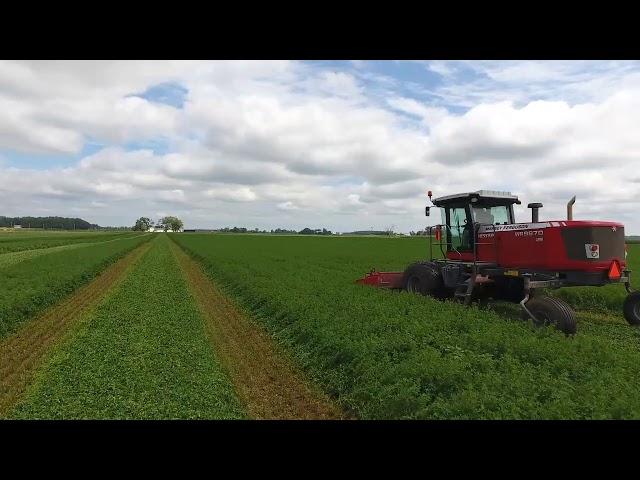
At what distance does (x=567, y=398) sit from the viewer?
16.8 ft

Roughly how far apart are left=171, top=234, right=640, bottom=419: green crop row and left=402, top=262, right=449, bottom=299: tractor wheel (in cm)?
162

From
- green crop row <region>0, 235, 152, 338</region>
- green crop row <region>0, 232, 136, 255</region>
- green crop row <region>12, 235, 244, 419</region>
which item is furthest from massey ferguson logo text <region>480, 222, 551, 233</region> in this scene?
green crop row <region>0, 232, 136, 255</region>

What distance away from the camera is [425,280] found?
12969 mm

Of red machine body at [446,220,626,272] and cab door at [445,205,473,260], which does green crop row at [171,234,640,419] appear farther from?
cab door at [445,205,473,260]

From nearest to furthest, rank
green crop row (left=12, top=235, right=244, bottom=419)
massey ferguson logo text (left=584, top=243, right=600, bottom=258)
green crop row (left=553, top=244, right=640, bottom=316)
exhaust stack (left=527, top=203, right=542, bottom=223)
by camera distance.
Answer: green crop row (left=12, top=235, right=244, bottom=419)
massey ferguson logo text (left=584, top=243, right=600, bottom=258)
exhaust stack (left=527, top=203, right=542, bottom=223)
green crop row (left=553, top=244, right=640, bottom=316)

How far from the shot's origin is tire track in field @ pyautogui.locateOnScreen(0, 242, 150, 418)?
7234 millimetres

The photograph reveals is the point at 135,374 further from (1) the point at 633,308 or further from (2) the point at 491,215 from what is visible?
(1) the point at 633,308

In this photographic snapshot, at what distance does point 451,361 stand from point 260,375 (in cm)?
325
